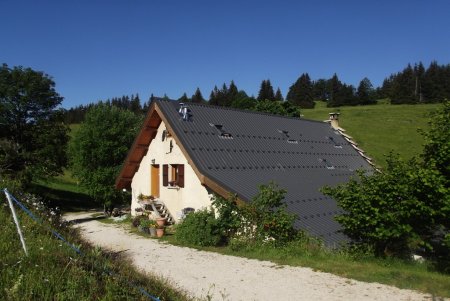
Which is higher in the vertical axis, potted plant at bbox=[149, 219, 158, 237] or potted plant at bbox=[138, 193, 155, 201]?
potted plant at bbox=[138, 193, 155, 201]

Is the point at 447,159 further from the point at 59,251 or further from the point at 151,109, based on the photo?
the point at 151,109

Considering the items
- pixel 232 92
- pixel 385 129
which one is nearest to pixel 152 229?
pixel 385 129

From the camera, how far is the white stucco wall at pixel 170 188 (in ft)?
60.6

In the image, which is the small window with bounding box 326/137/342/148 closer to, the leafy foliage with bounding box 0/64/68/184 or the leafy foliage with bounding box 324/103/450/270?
the leafy foliage with bounding box 324/103/450/270

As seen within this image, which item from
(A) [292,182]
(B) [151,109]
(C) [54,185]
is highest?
(B) [151,109]

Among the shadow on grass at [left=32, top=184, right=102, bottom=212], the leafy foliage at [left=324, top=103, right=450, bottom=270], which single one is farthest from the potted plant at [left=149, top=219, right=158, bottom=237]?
the shadow on grass at [left=32, top=184, right=102, bottom=212]

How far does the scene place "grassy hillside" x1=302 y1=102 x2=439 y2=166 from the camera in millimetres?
53281

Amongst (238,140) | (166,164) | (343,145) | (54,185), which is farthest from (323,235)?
(54,185)

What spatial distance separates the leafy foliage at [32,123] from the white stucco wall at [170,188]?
9049 mm

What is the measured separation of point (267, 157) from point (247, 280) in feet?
36.3

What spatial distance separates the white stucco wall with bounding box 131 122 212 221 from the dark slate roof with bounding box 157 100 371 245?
4.25 feet

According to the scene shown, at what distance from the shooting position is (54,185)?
1806 inches

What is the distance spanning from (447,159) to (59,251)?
34.1ft

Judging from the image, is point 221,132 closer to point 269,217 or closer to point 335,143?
point 269,217
